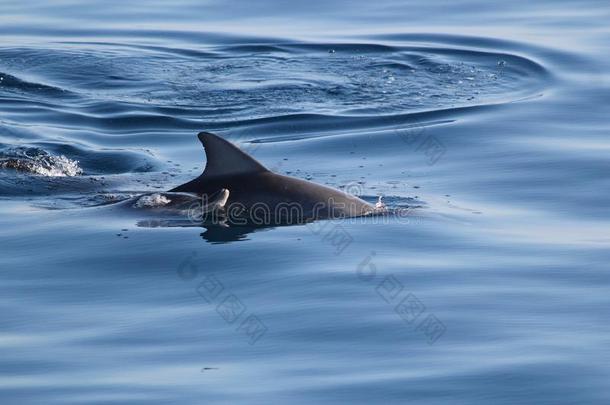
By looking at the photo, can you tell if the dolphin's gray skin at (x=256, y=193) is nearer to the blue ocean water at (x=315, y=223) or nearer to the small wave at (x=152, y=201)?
the blue ocean water at (x=315, y=223)

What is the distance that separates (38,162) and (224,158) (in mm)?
3556

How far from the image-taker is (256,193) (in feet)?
38.6

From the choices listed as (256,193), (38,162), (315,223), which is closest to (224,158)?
(256,193)

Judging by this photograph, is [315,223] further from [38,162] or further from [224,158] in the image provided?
[38,162]

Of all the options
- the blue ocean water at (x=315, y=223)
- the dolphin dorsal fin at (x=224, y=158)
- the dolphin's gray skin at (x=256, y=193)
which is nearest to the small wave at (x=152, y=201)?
the blue ocean water at (x=315, y=223)

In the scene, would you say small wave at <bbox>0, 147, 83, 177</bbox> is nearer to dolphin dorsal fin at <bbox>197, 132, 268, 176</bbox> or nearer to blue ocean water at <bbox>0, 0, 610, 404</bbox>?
blue ocean water at <bbox>0, 0, 610, 404</bbox>

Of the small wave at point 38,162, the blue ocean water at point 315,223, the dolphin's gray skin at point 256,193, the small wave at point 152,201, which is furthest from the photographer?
the small wave at point 38,162

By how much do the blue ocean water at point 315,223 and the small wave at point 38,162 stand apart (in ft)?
0.12

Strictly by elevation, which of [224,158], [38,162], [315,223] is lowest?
[315,223]

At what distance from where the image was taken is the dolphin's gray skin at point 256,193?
1172cm

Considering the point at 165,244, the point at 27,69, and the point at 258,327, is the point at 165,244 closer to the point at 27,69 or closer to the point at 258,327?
the point at 258,327

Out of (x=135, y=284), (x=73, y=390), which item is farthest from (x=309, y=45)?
(x=73, y=390)

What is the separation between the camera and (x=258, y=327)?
8914 millimetres

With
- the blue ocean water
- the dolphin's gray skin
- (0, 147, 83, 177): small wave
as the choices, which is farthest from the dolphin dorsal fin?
(0, 147, 83, 177): small wave
